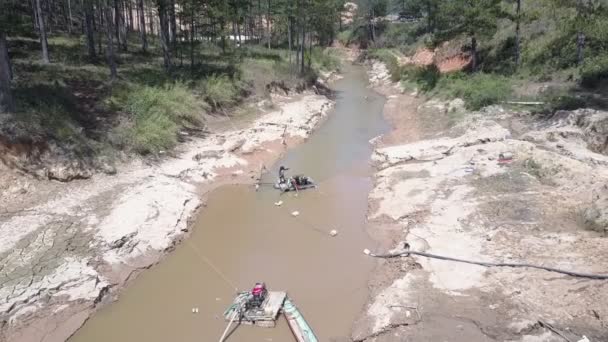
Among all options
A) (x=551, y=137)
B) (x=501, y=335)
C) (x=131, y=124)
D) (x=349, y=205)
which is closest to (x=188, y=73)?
(x=131, y=124)

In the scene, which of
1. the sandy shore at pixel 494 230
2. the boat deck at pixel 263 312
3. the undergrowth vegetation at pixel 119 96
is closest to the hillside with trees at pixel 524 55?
the sandy shore at pixel 494 230

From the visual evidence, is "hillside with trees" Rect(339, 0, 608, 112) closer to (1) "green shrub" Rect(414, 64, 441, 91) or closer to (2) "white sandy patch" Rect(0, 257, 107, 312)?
(1) "green shrub" Rect(414, 64, 441, 91)

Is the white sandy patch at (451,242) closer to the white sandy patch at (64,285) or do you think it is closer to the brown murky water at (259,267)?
the brown murky water at (259,267)

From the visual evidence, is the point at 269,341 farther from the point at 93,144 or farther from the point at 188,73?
the point at 188,73

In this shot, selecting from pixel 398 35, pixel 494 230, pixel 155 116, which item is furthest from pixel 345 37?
pixel 494 230

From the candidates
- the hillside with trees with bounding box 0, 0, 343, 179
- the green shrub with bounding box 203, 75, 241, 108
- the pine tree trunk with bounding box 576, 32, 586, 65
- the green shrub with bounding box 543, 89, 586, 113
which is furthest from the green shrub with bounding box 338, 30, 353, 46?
the green shrub with bounding box 543, 89, 586, 113

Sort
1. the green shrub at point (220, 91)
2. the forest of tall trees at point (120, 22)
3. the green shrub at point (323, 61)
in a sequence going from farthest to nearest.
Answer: the green shrub at point (323, 61)
the green shrub at point (220, 91)
the forest of tall trees at point (120, 22)
